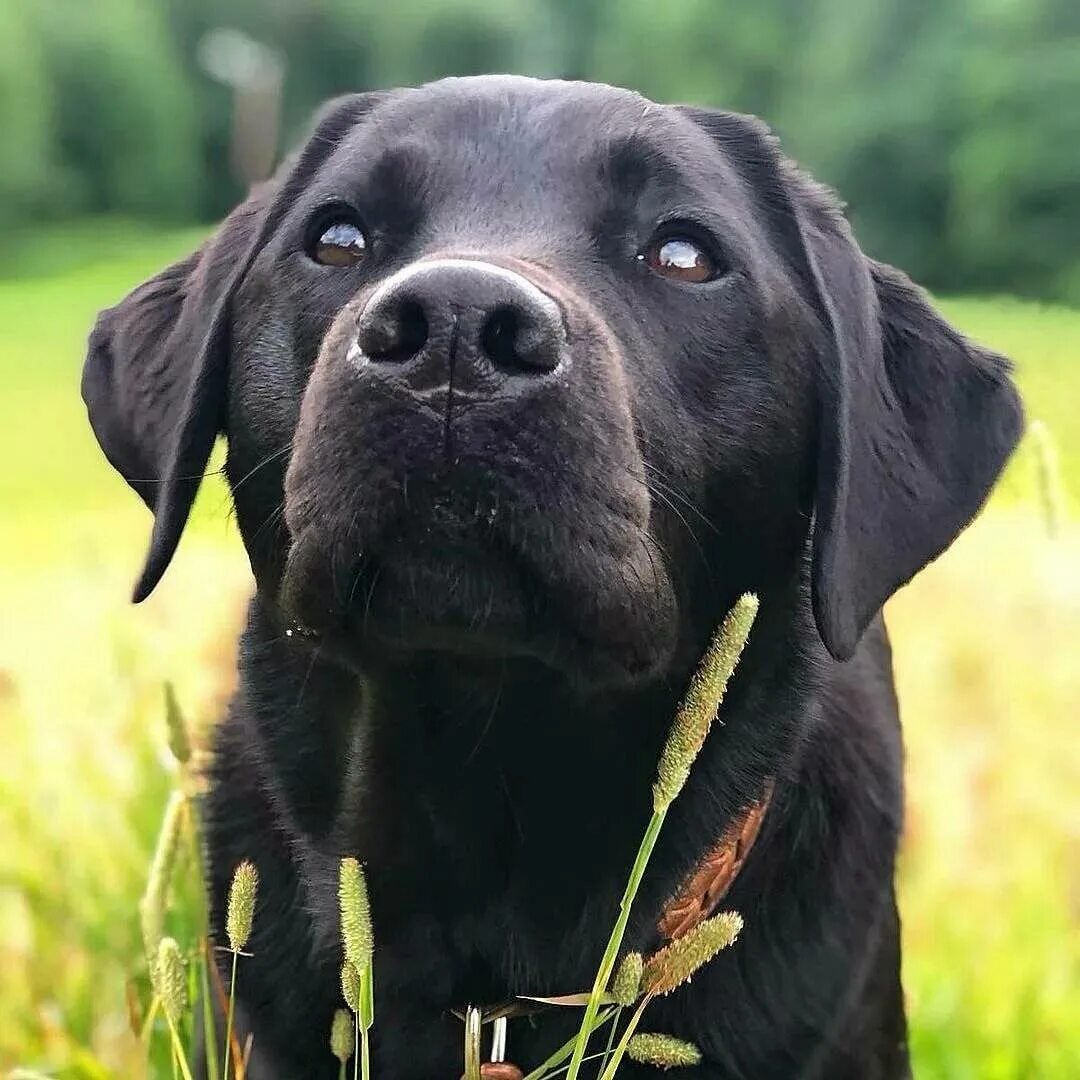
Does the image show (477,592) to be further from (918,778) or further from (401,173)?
(918,778)

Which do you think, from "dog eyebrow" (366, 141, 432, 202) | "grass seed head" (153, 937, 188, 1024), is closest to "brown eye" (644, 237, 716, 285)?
"dog eyebrow" (366, 141, 432, 202)

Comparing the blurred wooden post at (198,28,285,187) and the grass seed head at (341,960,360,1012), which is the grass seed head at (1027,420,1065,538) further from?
the blurred wooden post at (198,28,285,187)

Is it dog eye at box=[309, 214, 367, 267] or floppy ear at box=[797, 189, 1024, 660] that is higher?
dog eye at box=[309, 214, 367, 267]

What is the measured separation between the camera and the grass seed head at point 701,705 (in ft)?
3.88

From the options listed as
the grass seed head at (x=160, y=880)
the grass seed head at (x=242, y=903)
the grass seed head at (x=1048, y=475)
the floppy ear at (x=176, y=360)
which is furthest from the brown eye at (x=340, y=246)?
the grass seed head at (x=1048, y=475)

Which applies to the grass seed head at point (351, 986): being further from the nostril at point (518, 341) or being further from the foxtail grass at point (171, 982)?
the nostril at point (518, 341)

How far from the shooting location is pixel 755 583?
6.16 ft

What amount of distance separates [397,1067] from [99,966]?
880 mm

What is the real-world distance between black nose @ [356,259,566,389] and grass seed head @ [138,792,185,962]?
0.58 m

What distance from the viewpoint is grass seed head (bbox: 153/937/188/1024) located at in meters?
1.29

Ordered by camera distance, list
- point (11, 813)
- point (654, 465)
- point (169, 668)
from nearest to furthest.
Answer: point (654, 465) → point (11, 813) → point (169, 668)

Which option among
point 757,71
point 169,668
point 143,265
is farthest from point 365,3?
point 169,668

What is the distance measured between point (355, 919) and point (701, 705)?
14.4 inches

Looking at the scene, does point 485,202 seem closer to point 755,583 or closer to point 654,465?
point 654,465
